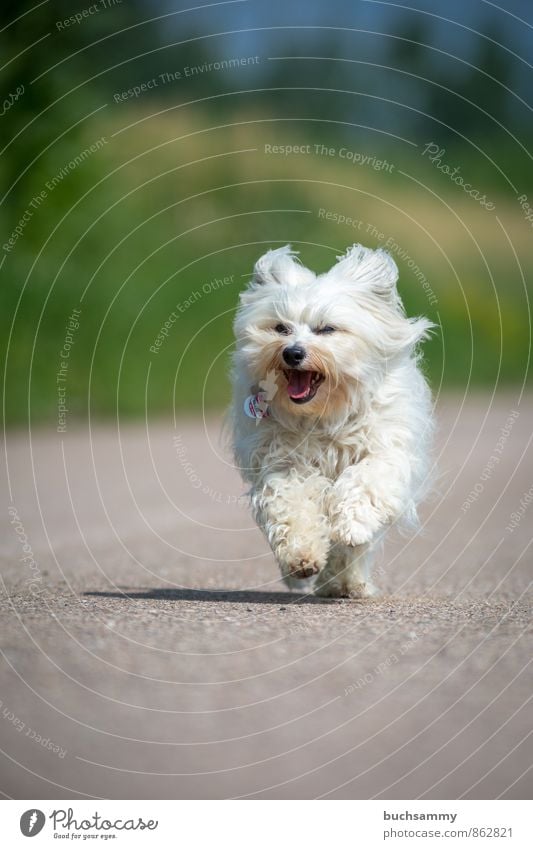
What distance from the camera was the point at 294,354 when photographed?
7.50m

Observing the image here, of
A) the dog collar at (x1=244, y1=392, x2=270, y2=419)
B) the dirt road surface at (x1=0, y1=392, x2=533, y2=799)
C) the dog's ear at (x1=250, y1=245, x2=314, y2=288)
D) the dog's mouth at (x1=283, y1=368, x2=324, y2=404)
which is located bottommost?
the dirt road surface at (x1=0, y1=392, x2=533, y2=799)

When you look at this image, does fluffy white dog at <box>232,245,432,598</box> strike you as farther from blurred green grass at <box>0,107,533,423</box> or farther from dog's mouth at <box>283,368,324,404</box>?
blurred green grass at <box>0,107,533,423</box>

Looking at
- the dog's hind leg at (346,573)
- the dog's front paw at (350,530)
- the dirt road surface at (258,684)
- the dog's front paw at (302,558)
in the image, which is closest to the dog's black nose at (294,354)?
the dog's front paw at (350,530)

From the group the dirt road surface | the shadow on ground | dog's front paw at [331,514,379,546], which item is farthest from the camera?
the shadow on ground

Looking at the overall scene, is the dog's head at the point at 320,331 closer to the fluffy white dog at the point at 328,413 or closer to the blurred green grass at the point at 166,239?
the fluffy white dog at the point at 328,413

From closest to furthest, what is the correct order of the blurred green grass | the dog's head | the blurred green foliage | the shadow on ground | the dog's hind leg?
the dog's head → the dog's hind leg → the shadow on ground → the blurred green foliage → the blurred green grass

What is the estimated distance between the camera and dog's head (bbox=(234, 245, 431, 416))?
25.1 feet

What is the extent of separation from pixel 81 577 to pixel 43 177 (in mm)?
16257

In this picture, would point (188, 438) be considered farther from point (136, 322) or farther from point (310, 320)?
point (310, 320)

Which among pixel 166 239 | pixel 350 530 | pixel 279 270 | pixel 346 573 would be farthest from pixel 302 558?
pixel 166 239

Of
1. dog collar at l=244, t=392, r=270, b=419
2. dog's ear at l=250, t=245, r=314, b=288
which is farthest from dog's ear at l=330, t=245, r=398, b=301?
dog collar at l=244, t=392, r=270, b=419

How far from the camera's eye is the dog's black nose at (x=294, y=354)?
7.50 meters

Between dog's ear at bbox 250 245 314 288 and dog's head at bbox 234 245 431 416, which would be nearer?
dog's head at bbox 234 245 431 416

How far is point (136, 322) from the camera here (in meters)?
25.0
